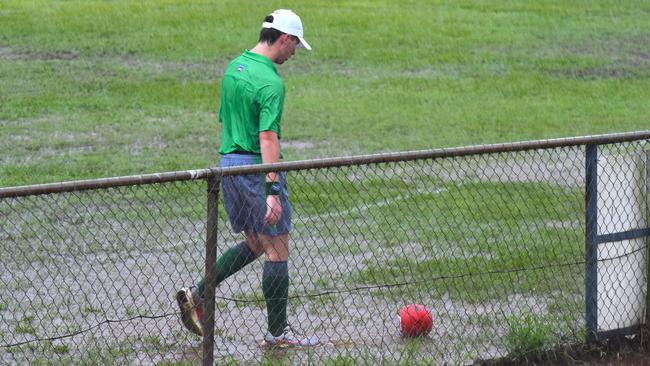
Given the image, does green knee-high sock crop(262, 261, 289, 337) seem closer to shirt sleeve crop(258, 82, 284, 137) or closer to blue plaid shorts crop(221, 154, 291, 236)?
blue plaid shorts crop(221, 154, 291, 236)

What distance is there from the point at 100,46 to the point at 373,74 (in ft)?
15.2

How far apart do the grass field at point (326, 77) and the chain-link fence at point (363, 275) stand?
2.80 meters

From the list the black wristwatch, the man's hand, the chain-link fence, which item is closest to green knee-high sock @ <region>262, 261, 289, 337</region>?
the chain-link fence

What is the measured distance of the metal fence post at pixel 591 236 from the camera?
23.4 ft

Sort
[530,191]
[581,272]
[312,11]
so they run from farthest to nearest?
[312,11] → [530,191] → [581,272]

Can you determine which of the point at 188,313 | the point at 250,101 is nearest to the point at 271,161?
the point at 250,101

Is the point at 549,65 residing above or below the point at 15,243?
below

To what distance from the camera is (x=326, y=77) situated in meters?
19.1

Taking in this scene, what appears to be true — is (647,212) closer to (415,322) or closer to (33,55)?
(415,322)

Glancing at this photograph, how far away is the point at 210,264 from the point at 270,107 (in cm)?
114

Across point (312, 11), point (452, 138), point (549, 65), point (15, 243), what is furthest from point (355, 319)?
point (312, 11)

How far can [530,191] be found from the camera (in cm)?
1188

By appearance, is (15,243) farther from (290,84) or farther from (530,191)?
(290,84)

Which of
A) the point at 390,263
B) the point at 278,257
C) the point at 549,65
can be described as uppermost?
the point at 278,257
